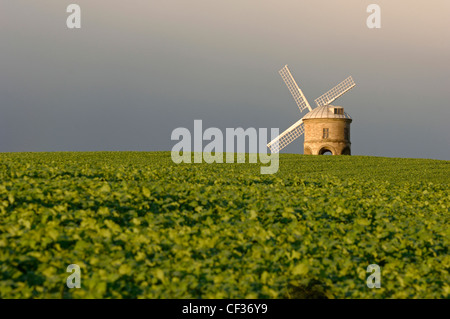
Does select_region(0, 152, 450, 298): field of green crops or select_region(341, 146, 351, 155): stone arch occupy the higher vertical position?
select_region(341, 146, 351, 155): stone arch

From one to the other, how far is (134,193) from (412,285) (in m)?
7.18

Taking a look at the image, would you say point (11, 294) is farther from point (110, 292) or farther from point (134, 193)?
point (134, 193)

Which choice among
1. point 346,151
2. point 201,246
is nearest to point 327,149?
point 346,151

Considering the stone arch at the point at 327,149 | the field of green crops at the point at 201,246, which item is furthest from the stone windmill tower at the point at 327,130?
the field of green crops at the point at 201,246

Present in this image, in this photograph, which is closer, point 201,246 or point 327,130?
point 201,246

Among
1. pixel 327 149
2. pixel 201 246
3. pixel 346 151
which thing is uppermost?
pixel 327 149

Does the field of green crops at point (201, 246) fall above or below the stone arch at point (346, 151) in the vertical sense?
below

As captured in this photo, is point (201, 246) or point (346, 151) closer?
point (201, 246)

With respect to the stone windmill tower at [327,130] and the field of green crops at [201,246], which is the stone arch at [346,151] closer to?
the stone windmill tower at [327,130]

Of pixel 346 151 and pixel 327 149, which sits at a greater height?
pixel 327 149

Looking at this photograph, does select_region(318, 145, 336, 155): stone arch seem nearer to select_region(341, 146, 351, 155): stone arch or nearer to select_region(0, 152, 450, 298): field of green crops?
select_region(341, 146, 351, 155): stone arch

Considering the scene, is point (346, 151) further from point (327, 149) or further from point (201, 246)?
point (201, 246)

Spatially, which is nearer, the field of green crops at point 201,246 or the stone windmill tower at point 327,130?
the field of green crops at point 201,246

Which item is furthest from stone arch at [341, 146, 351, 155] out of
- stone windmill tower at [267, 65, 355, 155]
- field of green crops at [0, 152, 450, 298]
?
field of green crops at [0, 152, 450, 298]
